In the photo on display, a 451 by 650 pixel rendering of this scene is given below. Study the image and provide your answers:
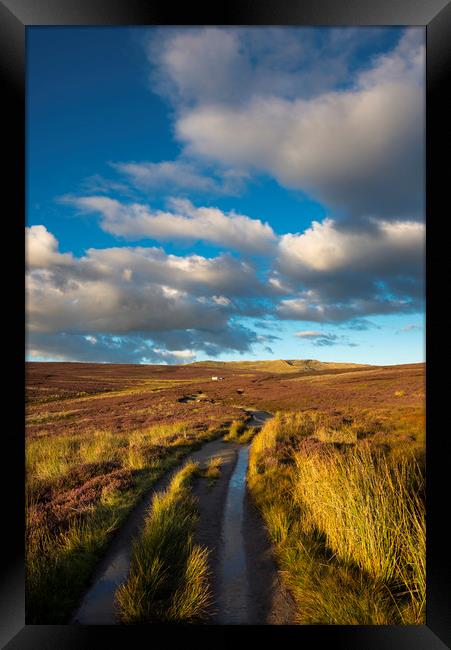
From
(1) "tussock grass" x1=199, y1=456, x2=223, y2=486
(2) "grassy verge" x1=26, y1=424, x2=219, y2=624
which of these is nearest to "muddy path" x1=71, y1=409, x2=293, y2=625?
(2) "grassy verge" x1=26, y1=424, x2=219, y2=624

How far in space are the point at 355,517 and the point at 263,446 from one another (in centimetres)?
713

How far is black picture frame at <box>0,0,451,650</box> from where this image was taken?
2635mm

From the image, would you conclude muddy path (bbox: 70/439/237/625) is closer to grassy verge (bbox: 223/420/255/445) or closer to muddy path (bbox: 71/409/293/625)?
muddy path (bbox: 71/409/293/625)

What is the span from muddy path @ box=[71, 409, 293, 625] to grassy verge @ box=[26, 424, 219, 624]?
0.20m

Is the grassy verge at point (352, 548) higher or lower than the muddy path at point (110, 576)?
higher

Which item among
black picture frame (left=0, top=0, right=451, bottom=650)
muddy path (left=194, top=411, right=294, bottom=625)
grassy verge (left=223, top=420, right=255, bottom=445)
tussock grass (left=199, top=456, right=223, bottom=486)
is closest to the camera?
black picture frame (left=0, top=0, right=451, bottom=650)

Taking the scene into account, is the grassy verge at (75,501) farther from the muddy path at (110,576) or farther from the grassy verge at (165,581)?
the grassy verge at (165,581)

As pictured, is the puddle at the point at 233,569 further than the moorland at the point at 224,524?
Yes

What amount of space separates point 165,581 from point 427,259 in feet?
15.0

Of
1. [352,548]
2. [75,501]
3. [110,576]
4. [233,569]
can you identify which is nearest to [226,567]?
[233,569]

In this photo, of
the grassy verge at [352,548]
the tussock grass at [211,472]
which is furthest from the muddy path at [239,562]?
the tussock grass at [211,472]

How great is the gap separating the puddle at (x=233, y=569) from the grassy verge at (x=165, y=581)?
238mm

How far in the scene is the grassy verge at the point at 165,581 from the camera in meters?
3.53

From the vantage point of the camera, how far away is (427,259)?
2852mm
